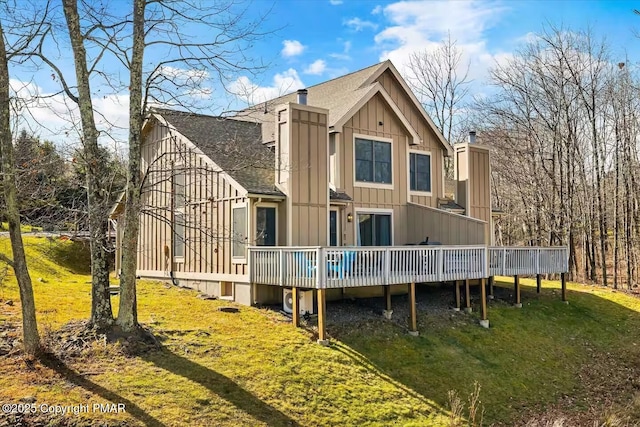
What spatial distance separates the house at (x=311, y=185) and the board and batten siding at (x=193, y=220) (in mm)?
57

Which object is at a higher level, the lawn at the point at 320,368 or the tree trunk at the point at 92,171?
the tree trunk at the point at 92,171

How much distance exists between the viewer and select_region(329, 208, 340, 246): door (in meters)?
16.2

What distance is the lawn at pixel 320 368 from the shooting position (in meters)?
8.03

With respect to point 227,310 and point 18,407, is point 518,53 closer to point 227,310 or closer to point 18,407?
point 227,310

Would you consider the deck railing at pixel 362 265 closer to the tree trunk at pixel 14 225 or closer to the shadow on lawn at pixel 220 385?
the shadow on lawn at pixel 220 385

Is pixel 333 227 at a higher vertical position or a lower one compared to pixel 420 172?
lower

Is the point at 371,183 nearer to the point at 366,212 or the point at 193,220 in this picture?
the point at 366,212

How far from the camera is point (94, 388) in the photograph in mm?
7891

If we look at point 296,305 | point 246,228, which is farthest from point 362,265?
point 246,228

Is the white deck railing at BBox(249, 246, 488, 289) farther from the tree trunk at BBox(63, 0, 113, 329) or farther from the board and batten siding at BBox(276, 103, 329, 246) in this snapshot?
the tree trunk at BBox(63, 0, 113, 329)

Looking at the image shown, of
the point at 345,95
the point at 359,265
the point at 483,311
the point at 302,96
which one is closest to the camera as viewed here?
the point at 359,265

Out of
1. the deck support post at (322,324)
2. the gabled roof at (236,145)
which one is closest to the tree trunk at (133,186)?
the gabled roof at (236,145)

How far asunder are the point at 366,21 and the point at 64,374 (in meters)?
13.0

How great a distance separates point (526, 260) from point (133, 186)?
1305 centimetres
